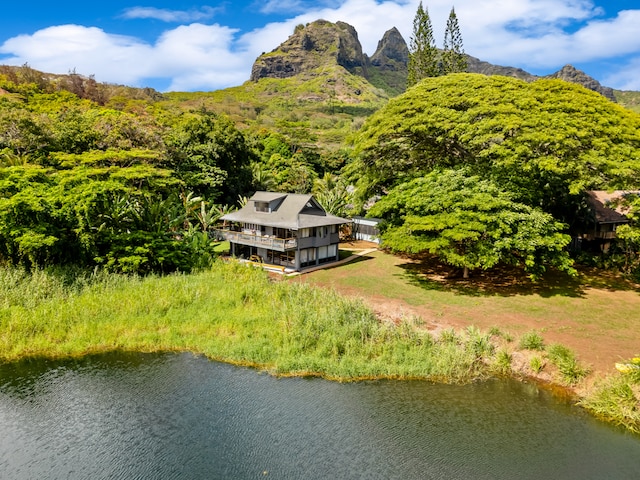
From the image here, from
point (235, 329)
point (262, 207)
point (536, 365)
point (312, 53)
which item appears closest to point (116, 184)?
point (262, 207)

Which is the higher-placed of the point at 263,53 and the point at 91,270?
the point at 263,53

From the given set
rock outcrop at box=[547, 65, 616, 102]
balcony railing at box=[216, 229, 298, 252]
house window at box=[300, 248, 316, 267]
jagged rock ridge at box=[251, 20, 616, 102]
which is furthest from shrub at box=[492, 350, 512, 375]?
jagged rock ridge at box=[251, 20, 616, 102]

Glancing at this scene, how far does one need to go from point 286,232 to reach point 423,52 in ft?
116

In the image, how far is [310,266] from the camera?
32.2 m

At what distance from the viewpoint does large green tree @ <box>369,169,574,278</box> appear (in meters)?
23.9

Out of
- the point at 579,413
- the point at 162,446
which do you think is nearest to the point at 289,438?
the point at 162,446

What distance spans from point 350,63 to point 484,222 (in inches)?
6953

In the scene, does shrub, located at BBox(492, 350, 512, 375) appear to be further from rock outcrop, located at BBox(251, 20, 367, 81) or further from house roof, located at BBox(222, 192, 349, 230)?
rock outcrop, located at BBox(251, 20, 367, 81)

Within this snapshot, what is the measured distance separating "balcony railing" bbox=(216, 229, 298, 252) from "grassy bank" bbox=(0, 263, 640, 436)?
6540mm

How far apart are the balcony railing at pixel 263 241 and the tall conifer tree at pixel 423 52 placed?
3320 centimetres

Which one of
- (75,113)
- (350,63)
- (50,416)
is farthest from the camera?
(350,63)

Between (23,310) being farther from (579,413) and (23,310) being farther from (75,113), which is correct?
(75,113)

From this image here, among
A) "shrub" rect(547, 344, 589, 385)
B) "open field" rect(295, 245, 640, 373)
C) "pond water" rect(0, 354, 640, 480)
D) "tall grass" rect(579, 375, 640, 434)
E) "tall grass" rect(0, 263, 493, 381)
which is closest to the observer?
"pond water" rect(0, 354, 640, 480)

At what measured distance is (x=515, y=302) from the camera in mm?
23656
